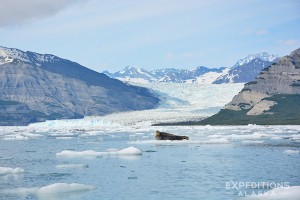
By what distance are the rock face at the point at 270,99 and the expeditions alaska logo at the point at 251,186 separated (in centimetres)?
10958

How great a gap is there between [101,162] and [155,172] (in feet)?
23.2

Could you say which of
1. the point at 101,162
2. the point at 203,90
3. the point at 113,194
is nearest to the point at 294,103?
the point at 203,90

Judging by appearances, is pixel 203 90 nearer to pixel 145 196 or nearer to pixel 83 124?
pixel 83 124

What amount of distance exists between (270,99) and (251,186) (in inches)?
5846

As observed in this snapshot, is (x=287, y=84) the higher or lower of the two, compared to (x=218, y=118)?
higher

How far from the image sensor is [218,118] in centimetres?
15525

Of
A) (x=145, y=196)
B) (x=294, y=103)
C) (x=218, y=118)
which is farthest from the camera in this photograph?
(x=294, y=103)

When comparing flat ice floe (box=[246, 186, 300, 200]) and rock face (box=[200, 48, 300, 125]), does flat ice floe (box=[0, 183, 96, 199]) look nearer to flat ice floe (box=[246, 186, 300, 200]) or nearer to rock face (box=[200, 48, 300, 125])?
flat ice floe (box=[246, 186, 300, 200])

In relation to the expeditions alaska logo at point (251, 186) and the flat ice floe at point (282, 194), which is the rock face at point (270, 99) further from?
the flat ice floe at point (282, 194)

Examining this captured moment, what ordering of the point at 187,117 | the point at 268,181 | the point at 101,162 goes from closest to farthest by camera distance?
the point at 268,181 < the point at 101,162 < the point at 187,117

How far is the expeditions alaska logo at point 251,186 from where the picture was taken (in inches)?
918

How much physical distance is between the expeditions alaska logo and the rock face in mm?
109577

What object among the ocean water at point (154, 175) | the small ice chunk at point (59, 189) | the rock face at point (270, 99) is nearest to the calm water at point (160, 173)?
the ocean water at point (154, 175)

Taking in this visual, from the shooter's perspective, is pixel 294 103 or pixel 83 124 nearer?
pixel 83 124
